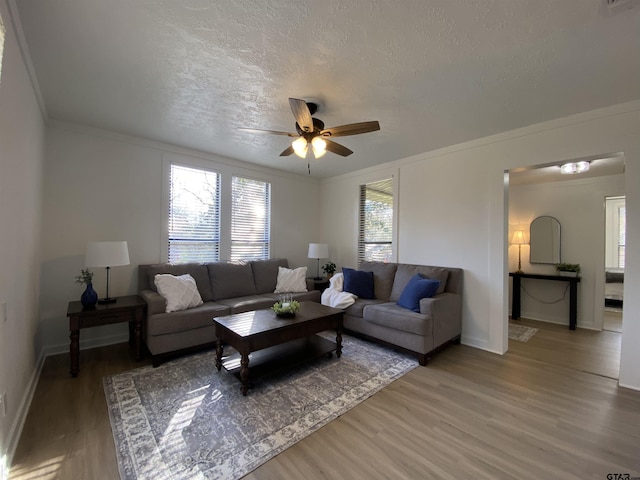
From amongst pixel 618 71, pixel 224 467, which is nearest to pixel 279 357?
pixel 224 467

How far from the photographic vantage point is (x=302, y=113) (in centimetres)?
221

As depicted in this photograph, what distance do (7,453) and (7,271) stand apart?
1.07m

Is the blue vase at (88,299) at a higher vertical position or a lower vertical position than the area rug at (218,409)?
higher

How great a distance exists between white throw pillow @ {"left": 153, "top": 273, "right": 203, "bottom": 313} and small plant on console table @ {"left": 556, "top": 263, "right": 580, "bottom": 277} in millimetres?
5798

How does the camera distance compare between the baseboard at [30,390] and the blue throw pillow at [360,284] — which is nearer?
the baseboard at [30,390]

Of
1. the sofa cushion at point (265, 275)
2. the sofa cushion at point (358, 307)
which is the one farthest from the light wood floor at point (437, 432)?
the sofa cushion at point (265, 275)

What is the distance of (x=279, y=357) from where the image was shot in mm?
2840

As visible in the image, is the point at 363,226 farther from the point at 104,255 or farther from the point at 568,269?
the point at 104,255

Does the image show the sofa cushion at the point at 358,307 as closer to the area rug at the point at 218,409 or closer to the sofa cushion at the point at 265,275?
the area rug at the point at 218,409

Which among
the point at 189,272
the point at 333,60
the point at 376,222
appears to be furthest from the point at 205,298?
the point at 333,60

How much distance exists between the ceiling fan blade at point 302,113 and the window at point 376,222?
261 cm

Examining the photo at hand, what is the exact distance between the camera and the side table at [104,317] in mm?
2695

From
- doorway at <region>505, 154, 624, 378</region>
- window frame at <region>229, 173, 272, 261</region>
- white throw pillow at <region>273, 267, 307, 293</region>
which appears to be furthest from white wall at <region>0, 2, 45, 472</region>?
doorway at <region>505, 154, 624, 378</region>

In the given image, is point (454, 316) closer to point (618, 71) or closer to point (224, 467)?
point (618, 71)
